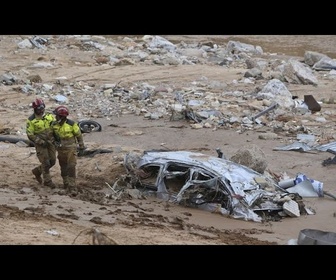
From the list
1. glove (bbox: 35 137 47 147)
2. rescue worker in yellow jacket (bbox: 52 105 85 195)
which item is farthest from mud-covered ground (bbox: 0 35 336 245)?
glove (bbox: 35 137 47 147)

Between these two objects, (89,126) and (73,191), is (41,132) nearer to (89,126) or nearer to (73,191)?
(73,191)

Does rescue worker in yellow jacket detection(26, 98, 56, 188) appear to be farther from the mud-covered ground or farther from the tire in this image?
the tire

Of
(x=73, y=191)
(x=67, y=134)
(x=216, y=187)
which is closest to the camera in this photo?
(x=216, y=187)

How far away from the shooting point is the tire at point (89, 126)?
19766 mm

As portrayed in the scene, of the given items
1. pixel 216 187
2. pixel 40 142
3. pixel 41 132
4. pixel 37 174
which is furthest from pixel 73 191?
pixel 216 187

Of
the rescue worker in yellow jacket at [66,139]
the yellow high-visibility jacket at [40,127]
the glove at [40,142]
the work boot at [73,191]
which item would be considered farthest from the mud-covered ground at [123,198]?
the yellow high-visibility jacket at [40,127]

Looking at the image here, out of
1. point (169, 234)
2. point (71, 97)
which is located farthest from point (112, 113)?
point (169, 234)

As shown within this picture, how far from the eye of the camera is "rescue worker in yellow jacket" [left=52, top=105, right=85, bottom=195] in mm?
12613

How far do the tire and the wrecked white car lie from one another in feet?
23.0

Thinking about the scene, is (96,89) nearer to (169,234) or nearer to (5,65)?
(5,65)

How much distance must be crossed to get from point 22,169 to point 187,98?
414 inches

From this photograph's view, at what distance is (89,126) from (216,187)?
8.43 m

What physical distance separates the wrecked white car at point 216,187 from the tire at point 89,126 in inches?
275

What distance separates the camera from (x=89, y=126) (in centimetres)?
1988
